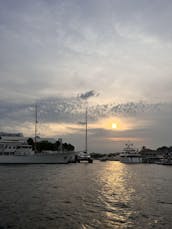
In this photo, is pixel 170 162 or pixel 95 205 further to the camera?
pixel 170 162

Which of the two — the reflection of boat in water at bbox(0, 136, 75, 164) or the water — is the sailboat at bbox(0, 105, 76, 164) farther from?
the water

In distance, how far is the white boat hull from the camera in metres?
120

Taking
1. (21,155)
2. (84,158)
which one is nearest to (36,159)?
(21,155)

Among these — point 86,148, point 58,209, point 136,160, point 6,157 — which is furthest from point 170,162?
point 58,209

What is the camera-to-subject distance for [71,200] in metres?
34.4

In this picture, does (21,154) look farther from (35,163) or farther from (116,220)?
(116,220)

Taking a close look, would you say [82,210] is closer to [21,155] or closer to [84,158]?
[21,155]

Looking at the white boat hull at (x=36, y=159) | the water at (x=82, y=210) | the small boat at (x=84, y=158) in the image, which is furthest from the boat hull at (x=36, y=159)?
the water at (x=82, y=210)

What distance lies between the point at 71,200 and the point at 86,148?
135 metres

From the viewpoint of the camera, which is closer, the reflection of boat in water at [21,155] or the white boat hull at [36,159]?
the white boat hull at [36,159]

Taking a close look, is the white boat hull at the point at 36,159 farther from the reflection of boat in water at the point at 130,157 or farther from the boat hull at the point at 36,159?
the reflection of boat in water at the point at 130,157

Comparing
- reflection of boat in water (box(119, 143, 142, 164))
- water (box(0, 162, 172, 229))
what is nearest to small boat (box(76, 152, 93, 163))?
reflection of boat in water (box(119, 143, 142, 164))

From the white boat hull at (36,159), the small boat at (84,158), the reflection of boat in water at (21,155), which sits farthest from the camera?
the small boat at (84,158)

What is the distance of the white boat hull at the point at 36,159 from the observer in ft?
395
